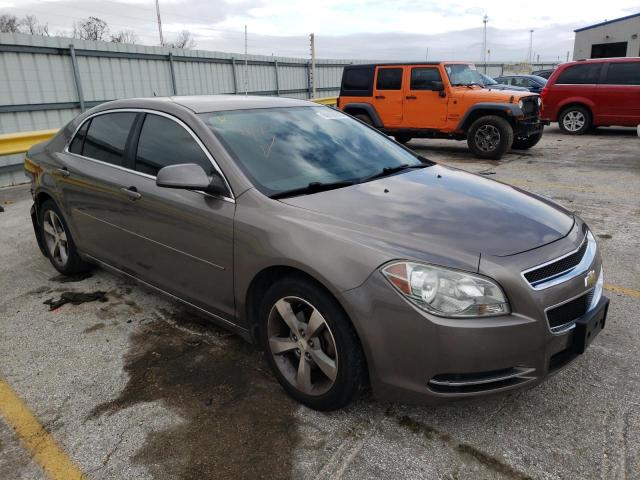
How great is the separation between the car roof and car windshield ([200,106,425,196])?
0.07 meters

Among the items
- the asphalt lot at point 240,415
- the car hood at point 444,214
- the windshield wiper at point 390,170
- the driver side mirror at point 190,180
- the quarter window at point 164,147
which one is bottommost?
the asphalt lot at point 240,415

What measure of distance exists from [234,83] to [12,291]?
1225 cm

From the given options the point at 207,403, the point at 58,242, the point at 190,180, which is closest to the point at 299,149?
the point at 190,180

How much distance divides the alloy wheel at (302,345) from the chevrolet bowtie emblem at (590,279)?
4.08ft

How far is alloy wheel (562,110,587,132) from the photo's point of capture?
45.2 ft

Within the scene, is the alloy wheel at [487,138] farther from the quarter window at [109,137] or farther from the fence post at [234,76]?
the quarter window at [109,137]

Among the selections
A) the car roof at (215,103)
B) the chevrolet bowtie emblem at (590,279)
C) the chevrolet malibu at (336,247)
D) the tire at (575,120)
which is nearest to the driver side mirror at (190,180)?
the chevrolet malibu at (336,247)

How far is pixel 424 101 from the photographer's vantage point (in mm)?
11109

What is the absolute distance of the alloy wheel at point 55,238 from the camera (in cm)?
444

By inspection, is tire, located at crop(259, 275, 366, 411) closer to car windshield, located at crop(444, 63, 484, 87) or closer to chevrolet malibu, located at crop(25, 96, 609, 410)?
chevrolet malibu, located at crop(25, 96, 609, 410)

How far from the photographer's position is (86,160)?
3961 millimetres

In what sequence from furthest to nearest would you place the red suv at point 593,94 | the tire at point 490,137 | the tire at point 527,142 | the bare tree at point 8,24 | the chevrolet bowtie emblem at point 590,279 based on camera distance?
the bare tree at point 8,24
the red suv at point 593,94
the tire at point 527,142
the tire at point 490,137
the chevrolet bowtie emblem at point 590,279

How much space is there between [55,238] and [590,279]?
13.9 feet

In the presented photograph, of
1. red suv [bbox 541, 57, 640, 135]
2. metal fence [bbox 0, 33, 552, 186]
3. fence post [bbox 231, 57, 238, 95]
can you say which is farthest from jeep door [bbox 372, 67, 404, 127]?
fence post [bbox 231, 57, 238, 95]
